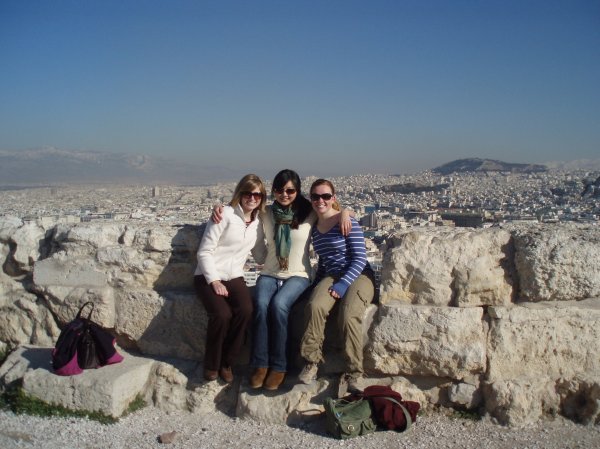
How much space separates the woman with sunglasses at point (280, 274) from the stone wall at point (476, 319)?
0.86 ft

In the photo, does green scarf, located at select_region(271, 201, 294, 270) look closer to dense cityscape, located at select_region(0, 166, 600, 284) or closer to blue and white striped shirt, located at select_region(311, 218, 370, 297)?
blue and white striped shirt, located at select_region(311, 218, 370, 297)

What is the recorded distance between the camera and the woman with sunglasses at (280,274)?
3.41m

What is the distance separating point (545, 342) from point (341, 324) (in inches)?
53.6

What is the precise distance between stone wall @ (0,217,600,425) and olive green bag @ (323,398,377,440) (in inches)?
13.7

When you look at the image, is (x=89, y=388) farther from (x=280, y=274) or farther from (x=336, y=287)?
(x=336, y=287)

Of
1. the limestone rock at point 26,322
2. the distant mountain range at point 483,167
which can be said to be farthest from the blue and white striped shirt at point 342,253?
the distant mountain range at point 483,167

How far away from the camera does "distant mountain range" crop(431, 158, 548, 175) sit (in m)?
105

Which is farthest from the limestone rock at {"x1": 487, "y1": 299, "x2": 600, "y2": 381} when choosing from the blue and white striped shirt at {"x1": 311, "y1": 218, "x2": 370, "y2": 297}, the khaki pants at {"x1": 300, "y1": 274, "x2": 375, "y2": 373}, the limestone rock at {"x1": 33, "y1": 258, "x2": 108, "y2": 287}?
the limestone rock at {"x1": 33, "y1": 258, "x2": 108, "y2": 287}

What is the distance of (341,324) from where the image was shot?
3352mm

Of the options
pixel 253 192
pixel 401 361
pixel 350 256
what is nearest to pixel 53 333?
pixel 253 192

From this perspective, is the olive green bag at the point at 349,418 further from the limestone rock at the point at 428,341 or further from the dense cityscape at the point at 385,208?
the dense cityscape at the point at 385,208

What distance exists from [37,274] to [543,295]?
377 centimetres

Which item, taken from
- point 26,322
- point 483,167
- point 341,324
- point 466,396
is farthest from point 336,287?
point 483,167

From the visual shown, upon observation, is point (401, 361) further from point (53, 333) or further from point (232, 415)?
point (53, 333)
